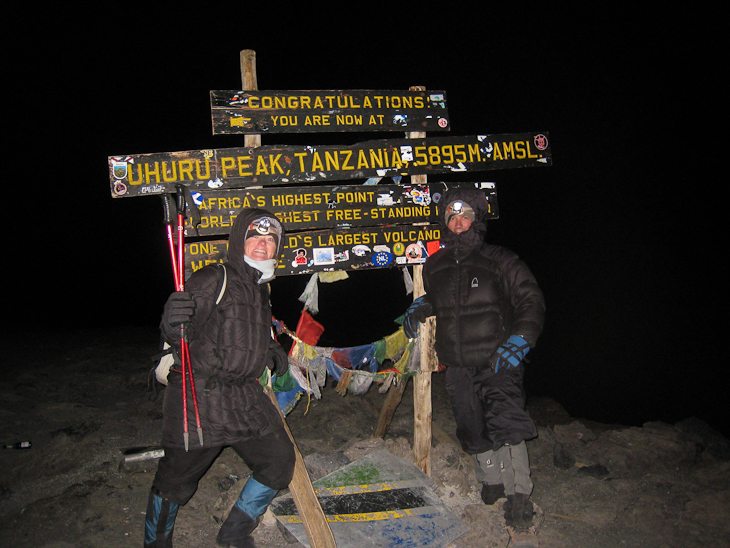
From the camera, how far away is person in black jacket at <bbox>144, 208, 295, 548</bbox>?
10.2 feet

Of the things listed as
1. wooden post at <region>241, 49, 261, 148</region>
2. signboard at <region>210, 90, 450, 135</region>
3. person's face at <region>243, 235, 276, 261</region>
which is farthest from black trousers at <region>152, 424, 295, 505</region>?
signboard at <region>210, 90, 450, 135</region>

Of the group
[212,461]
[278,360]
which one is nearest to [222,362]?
[278,360]

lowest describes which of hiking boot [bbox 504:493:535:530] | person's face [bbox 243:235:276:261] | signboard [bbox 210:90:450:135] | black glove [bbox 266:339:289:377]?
hiking boot [bbox 504:493:535:530]

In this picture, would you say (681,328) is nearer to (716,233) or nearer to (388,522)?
(716,233)

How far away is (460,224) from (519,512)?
2.29 meters

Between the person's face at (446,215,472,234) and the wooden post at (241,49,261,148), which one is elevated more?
the wooden post at (241,49,261,148)

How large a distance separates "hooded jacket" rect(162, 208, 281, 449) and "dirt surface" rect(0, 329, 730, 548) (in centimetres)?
119

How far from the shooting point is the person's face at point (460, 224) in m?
4.12

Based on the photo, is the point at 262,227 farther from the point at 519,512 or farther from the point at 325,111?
the point at 519,512

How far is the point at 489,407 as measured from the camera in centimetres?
402

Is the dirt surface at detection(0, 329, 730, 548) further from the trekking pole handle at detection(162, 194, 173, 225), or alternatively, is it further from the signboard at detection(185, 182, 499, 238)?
the trekking pole handle at detection(162, 194, 173, 225)

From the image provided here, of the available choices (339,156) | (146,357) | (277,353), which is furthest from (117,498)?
(146,357)

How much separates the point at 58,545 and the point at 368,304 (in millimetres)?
21808

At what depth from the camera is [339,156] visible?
14.3 ft
